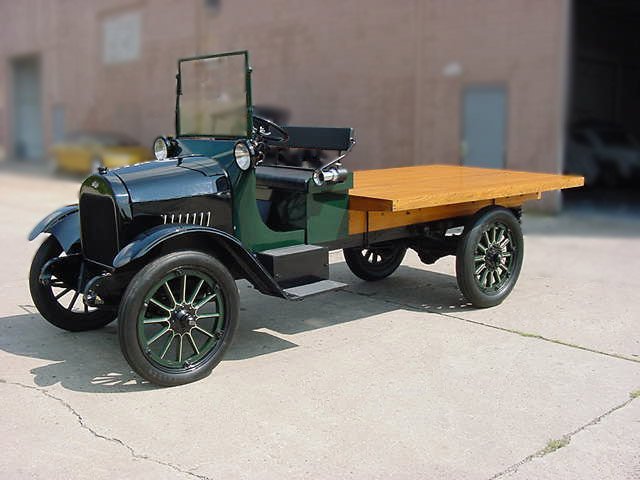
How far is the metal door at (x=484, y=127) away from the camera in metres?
12.9

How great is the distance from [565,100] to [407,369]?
342 inches

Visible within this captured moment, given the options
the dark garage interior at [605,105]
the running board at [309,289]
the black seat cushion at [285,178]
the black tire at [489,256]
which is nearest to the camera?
the running board at [309,289]

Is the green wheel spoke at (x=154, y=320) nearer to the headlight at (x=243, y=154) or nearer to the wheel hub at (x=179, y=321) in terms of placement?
the wheel hub at (x=179, y=321)

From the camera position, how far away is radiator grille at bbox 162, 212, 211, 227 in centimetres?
466

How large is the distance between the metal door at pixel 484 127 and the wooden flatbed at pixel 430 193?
593cm

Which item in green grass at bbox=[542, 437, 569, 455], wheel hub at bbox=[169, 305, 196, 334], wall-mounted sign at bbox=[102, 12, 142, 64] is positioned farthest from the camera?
wall-mounted sign at bbox=[102, 12, 142, 64]

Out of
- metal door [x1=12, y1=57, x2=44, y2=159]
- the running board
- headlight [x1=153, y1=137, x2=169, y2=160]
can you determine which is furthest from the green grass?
metal door [x1=12, y1=57, x2=44, y2=159]

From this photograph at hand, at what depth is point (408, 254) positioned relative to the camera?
329 inches

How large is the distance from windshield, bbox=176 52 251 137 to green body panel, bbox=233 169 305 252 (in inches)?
14.0

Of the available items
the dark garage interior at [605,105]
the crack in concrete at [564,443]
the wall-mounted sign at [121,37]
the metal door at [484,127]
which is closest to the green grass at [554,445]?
the crack in concrete at [564,443]

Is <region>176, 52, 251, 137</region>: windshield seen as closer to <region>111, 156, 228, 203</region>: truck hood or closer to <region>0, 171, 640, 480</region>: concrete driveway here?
<region>111, 156, 228, 203</region>: truck hood

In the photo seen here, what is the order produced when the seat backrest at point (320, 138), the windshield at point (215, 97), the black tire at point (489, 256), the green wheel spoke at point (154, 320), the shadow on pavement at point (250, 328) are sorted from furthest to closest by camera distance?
the black tire at point (489, 256) < the seat backrest at point (320, 138) < the windshield at point (215, 97) < the shadow on pavement at point (250, 328) < the green wheel spoke at point (154, 320)

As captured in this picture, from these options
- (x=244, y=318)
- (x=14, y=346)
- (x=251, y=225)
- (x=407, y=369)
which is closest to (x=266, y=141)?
(x=251, y=225)

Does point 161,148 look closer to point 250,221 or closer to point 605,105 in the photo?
point 250,221
